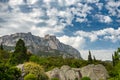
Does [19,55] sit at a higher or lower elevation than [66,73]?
higher

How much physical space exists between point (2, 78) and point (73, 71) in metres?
52.7

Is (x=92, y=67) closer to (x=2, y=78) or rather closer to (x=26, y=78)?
(x=26, y=78)

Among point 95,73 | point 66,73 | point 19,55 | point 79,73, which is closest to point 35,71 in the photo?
point 19,55

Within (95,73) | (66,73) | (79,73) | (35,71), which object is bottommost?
(79,73)

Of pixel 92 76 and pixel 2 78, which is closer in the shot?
pixel 2 78

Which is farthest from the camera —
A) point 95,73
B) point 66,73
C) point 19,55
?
point 66,73

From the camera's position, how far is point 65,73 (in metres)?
85.1

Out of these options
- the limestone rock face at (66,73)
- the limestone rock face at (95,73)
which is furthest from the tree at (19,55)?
the limestone rock face at (95,73)

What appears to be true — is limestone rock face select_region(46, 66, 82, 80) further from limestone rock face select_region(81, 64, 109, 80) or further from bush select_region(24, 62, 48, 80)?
bush select_region(24, 62, 48, 80)

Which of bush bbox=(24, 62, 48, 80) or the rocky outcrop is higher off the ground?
bush bbox=(24, 62, 48, 80)

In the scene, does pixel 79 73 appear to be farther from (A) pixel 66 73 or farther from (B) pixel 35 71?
(B) pixel 35 71

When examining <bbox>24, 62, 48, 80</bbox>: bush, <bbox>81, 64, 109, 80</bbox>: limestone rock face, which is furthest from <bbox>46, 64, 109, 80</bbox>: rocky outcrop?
<bbox>24, 62, 48, 80</bbox>: bush

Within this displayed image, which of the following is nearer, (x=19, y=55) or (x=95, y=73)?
(x=19, y=55)

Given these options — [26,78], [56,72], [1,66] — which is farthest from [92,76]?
[1,66]
